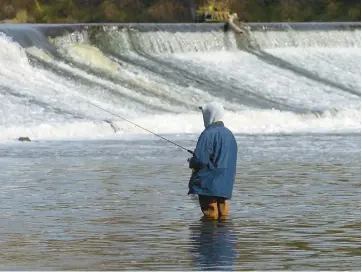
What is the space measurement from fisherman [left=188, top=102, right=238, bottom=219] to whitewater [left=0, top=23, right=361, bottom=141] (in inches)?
576

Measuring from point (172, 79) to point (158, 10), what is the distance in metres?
30.8

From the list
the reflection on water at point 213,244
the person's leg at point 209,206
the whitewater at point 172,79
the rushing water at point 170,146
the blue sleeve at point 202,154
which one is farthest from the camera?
the whitewater at point 172,79

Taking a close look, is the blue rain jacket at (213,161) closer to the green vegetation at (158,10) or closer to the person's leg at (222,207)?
the person's leg at (222,207)

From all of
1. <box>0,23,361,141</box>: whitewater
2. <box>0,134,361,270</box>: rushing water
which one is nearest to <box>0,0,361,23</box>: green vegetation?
<box>0,23,361,141</box>: whitewater

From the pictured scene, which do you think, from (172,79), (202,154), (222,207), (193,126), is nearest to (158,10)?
(172,79)

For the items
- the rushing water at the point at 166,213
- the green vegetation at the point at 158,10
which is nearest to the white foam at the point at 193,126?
the rushing water at the point at 166,213

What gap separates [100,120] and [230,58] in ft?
44.2

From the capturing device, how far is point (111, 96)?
35000 millimetres

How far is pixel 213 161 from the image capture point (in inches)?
552

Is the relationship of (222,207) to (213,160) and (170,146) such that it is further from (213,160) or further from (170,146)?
(170,146)

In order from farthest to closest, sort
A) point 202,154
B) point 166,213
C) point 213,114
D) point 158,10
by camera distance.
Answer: point 158,10
point 166,213
point 213,114
point 202,154

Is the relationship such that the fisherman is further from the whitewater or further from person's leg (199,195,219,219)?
the whitewater

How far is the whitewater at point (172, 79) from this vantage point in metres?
31.9

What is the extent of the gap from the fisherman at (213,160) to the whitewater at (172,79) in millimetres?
14620
